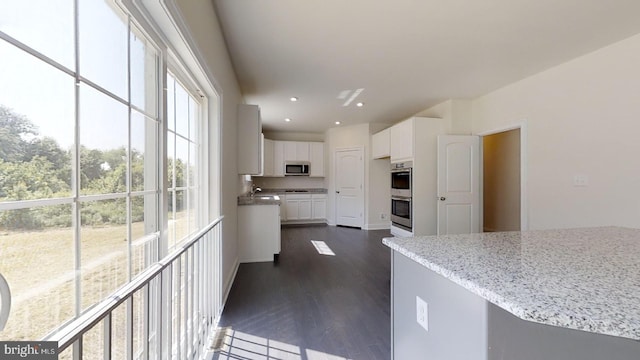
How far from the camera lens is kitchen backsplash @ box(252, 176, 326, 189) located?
6.96 metres

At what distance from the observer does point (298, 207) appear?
6.68m

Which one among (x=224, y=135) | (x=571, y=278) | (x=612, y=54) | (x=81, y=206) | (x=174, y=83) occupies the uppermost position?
(x=612, y=54)

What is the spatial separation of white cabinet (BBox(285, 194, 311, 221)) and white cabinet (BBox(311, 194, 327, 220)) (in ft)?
0.35

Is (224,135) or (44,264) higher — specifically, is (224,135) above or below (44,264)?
above

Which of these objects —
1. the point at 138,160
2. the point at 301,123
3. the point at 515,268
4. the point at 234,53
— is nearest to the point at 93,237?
the point at 138,160

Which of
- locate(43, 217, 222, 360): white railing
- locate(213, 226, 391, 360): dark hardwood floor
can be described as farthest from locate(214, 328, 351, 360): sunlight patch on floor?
locate(43, 217, 222, 360): white railing

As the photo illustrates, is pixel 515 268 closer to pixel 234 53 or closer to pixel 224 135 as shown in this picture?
pixel 224 135

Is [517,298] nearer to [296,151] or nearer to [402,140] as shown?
[402,140]

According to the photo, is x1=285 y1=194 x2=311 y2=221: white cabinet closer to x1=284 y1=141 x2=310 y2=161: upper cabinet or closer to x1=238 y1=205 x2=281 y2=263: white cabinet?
x1=284 y1=141 x2=310 y2=161: upper cabinet

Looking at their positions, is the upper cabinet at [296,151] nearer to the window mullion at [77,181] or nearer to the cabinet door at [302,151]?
the cabinet door at [302,151]

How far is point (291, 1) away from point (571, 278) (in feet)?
7.38

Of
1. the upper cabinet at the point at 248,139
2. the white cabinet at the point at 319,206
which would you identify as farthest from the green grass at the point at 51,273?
the white cabinet at the point at 319,206

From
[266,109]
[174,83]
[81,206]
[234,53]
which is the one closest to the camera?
[81,206]

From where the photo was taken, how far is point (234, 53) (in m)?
2.76
